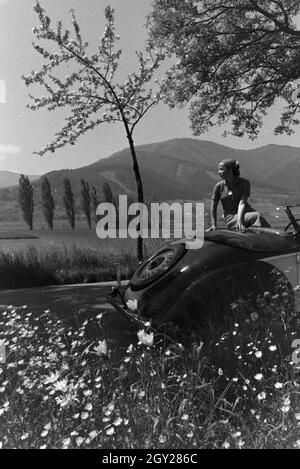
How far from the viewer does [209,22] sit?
14.3 m

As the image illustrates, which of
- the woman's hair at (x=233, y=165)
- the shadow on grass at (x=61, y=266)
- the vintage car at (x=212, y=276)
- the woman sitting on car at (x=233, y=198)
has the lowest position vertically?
the shadow on grass at (x=61, y=266)

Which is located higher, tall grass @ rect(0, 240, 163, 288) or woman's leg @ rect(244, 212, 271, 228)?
woman's leg @ rect(244, 212, 271, 228)

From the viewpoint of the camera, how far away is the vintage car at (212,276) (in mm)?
4527

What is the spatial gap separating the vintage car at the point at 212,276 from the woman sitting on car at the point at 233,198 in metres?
0.64

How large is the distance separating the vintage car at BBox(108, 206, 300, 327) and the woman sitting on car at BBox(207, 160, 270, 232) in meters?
0.64

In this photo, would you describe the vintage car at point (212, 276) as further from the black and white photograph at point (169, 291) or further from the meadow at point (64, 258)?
the meadow at point (64, 258)

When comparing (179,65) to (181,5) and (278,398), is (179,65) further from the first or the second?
(278,398)

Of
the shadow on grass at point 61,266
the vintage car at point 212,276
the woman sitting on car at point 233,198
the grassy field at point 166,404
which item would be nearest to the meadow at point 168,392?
the grassy field at point 166,404

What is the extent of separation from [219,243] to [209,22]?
11.1 m

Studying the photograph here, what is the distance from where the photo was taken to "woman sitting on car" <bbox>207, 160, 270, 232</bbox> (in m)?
5.66

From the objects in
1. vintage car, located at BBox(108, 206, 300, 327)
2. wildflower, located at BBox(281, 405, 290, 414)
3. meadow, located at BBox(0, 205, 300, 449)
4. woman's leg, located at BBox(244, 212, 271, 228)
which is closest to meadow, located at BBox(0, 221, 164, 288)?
meadow, located at BBox(0, 205, 300, 449)

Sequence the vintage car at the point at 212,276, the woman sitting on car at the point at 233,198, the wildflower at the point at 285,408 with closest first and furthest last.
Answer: the wildflower at the point at 285,408 → the vintage car at the point at 212,276 → the woman sitting on car at the point at 233,198

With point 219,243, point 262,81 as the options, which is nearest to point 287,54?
point 262,81

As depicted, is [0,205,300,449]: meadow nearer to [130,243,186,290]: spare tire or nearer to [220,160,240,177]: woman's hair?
[130,243,186,290]: spare tire
